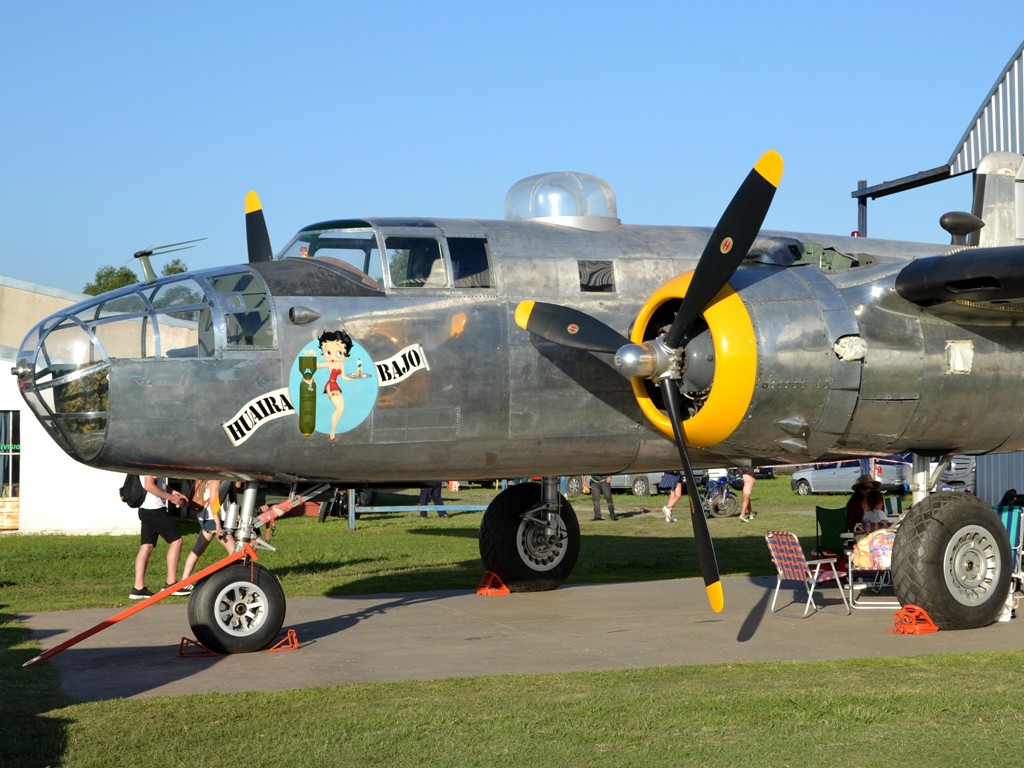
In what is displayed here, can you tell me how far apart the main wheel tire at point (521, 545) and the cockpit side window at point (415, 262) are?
435 cm

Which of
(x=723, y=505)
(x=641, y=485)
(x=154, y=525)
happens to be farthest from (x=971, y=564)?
(x=641, y=485)

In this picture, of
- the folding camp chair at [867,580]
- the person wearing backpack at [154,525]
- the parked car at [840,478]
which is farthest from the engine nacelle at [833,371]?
the parked car at [840,478]

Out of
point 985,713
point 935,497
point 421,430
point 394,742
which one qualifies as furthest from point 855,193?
point 394,742

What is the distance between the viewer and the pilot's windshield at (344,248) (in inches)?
462

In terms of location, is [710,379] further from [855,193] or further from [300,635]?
[855,193]

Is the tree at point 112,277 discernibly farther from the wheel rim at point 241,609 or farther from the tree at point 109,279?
the wheel rim at point 241,609

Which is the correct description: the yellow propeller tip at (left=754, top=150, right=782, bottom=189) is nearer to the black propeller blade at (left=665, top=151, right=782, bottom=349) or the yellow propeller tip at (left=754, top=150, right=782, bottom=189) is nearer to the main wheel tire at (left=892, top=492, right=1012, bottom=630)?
the black propeller blade at (left=665, top=151, right=782, bottom=349)

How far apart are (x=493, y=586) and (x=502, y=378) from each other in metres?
4.49

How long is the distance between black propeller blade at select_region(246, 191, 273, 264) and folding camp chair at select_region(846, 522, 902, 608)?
7289mm

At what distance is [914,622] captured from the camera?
11.9 m

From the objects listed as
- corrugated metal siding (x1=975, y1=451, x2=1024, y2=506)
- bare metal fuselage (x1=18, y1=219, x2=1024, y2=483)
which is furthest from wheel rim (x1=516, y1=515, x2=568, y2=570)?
corrugated metal siding (x1=975, y1=451, x2=1024, y2=506)

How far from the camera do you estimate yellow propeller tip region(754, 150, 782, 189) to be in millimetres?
11242

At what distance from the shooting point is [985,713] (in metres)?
8.38

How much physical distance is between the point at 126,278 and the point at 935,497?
66.9 m
